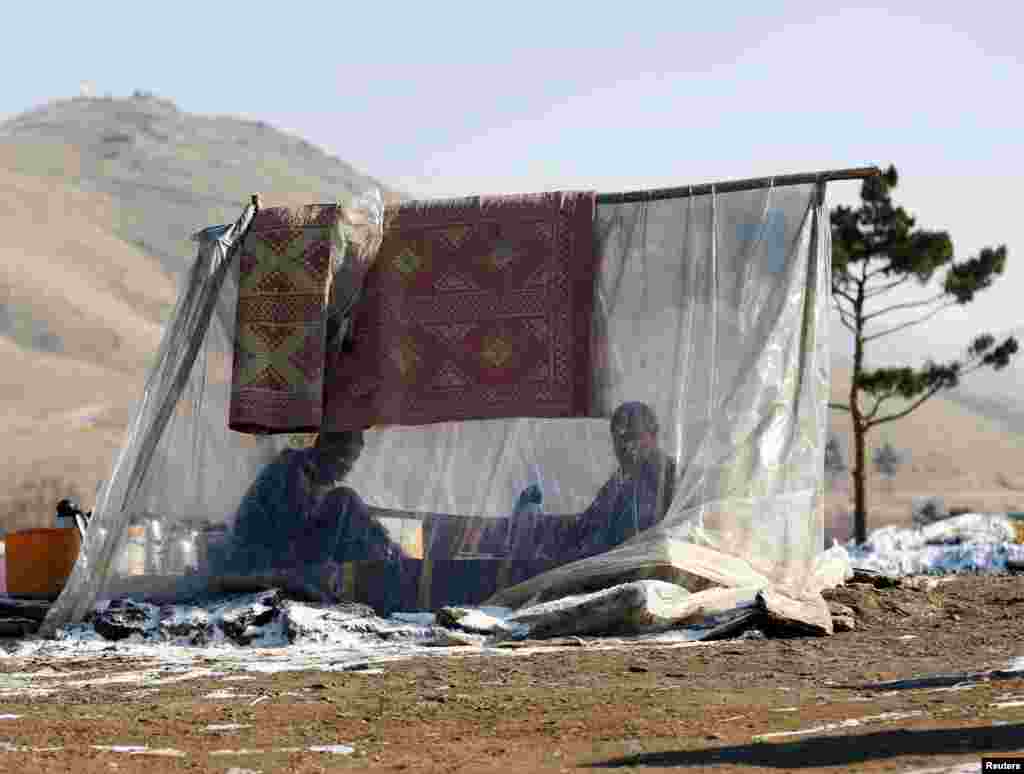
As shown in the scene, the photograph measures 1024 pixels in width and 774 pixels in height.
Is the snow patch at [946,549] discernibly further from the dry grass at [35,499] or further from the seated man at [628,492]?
the dry grass at [35,499]

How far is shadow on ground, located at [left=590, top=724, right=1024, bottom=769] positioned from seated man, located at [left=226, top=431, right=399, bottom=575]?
4.84m

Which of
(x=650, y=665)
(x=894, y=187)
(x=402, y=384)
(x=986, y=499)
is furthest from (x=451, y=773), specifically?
(x=986, y=499)

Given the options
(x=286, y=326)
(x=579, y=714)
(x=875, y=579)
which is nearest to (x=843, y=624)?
(x=875, y=579)

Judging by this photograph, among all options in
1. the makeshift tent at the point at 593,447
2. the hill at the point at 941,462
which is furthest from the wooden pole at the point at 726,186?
the hill at the point at 941,462

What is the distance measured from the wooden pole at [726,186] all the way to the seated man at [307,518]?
201 cm

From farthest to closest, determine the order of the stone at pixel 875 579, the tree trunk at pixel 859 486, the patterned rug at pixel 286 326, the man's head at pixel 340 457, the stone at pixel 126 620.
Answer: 1. the tree trunk at pixel 859 486
2. the stone at pixel 875 579
3. the man's head at pixel 340 457
4. the patterned rug at pixel 286 326
5. the stone at pixel 126 620

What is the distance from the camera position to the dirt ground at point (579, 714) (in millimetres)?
4770

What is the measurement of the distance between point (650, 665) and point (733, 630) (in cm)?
108

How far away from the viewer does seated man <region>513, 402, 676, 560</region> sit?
9.16 metres

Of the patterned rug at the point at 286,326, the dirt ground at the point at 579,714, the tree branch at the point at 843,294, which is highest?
the tree branch at the point at 843,294

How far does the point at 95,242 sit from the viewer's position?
112375 millimetres

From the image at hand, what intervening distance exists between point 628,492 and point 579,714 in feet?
11.7

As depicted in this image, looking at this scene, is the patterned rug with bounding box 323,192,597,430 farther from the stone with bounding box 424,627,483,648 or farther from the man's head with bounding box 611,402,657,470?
the stone with bounding box 424,627,483,648

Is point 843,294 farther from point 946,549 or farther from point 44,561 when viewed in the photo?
point 44,561
